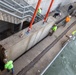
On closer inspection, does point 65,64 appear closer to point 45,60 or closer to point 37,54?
point 45,60

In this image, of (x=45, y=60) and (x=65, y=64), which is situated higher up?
(x=45, y=60)

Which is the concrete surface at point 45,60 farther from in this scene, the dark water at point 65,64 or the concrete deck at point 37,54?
the dark water at point 65,64

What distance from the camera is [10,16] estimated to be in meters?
7.61

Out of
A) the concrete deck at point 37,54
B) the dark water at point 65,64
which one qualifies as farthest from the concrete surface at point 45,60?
the dark water at point 65,64

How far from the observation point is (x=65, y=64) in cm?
1133

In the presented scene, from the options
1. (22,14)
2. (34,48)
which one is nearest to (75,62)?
(34,48)

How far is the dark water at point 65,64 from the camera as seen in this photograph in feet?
34.5

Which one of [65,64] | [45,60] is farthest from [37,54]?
[65,64]

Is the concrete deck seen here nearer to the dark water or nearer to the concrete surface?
the concrete surface

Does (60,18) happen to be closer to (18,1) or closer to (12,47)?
(18,1)

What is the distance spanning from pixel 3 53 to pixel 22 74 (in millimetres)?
1971

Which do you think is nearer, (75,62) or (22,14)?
(22,14)

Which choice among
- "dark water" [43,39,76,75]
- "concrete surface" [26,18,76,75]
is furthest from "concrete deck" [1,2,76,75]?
"dark water" [43,39,76,75]

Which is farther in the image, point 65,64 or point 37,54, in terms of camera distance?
point 65,64
